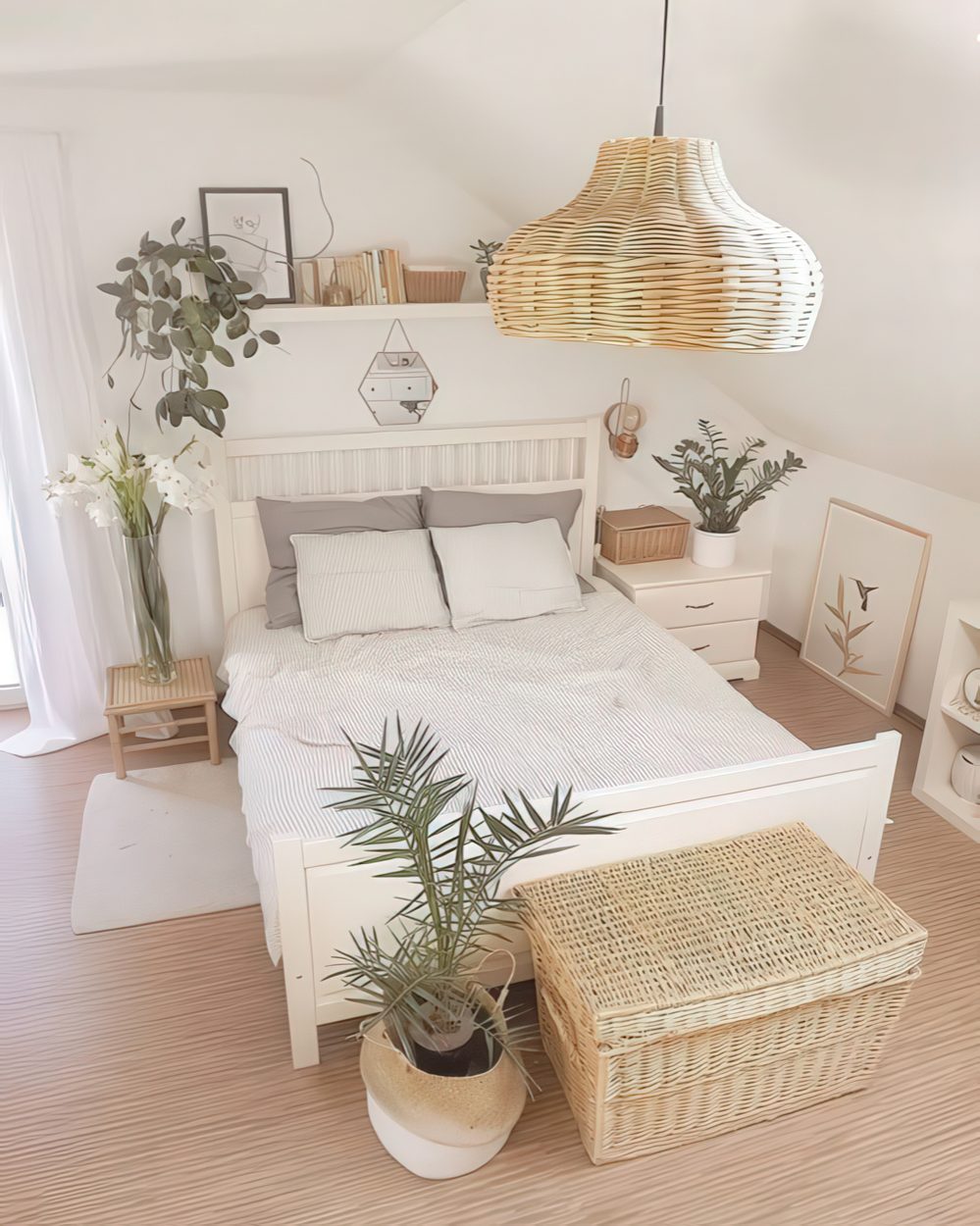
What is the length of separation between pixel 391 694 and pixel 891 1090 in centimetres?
172

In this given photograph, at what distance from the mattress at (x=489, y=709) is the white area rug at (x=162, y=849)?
14.6 inches

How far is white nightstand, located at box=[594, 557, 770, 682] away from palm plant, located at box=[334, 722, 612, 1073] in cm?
190

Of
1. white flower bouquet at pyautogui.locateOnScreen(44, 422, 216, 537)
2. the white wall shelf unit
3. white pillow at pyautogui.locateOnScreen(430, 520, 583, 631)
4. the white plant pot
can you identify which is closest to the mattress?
white pillow at pyautogui.locateOnScreen(430, 520, 583, 631)

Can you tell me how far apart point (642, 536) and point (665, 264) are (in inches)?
113

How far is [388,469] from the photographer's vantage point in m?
3.95

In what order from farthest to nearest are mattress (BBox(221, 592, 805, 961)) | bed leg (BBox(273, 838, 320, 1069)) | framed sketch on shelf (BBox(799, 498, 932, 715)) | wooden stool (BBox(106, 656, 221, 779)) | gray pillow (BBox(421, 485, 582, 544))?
framed sketch on shelf (BBox(799, 498, 932, 715))
gray pillow (BBox(421, 485, 582, 544))
wooden stool (BBox(106, 656, 221, 779))
mattress (BBox(221, 592, 805, 961))
bed leg (BBox(273, 838, 320, 1069))

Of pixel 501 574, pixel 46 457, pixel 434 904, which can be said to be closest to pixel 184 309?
pixel 46 457

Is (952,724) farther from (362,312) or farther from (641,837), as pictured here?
(362,312)

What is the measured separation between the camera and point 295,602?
3613 millimetres

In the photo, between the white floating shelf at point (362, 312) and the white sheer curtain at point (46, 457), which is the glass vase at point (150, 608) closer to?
the white sheer curtain at point (46, 457)

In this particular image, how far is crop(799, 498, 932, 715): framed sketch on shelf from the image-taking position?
3.94m

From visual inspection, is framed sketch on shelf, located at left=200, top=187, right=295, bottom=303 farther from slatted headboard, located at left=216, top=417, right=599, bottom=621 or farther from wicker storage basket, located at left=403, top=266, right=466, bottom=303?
slatted headboard, located at left=216, top=417, right=599, bottom=621

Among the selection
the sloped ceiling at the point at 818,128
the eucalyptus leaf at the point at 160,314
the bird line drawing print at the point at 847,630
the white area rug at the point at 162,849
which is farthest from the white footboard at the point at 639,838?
the eucalyptus leaf at the point at 160,314

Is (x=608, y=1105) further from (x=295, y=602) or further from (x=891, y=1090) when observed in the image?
(x=295, y=602)
